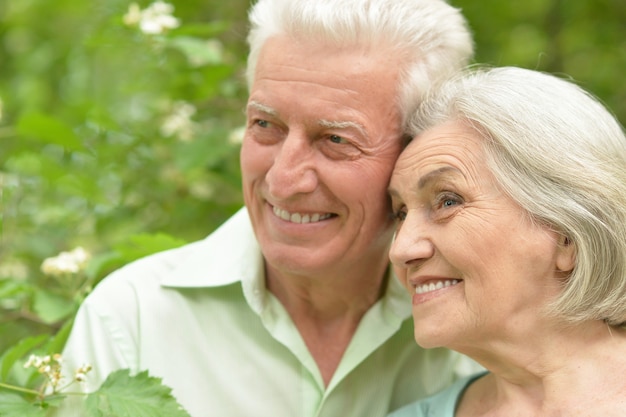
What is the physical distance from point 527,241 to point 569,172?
208 mm

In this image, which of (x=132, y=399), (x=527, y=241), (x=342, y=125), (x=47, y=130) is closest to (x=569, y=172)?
(x=527, y=241)

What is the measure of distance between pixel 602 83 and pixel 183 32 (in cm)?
265

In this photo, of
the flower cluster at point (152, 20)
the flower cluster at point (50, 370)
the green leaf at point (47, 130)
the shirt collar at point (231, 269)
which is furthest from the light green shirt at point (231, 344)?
the flower cluster at point (152, 20)

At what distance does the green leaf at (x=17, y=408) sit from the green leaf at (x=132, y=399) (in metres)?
0.13

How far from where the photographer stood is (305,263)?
2.88m

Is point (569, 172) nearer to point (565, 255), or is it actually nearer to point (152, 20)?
point (565, 255)

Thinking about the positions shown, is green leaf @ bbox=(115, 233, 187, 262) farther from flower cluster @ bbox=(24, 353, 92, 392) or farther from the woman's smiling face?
the woman's smiling face

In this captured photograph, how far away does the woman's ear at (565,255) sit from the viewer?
101 inches

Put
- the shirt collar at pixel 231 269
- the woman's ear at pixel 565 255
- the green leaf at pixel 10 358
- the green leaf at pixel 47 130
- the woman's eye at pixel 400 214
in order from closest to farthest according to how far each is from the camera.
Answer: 1. the woman's ear at pixel 565 255
2. the green leaf at pixel 10 358
3. the woman's eye at pixel 400 214
4. the shirt collar at pixel 231 269
5. the green leaf at pixel 47 130

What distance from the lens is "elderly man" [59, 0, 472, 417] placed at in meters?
2.77

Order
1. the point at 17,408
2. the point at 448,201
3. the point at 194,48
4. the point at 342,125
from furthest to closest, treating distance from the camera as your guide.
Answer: the point at 194,48, the point at 342,125, the point at 448,201, the point at 17,408

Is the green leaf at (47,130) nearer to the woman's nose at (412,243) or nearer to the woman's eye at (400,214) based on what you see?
the woman's eye at (400,214)

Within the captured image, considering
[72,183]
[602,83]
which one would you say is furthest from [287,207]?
[602,83]

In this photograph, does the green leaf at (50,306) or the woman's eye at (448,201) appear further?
the green leaf at (50,306)
